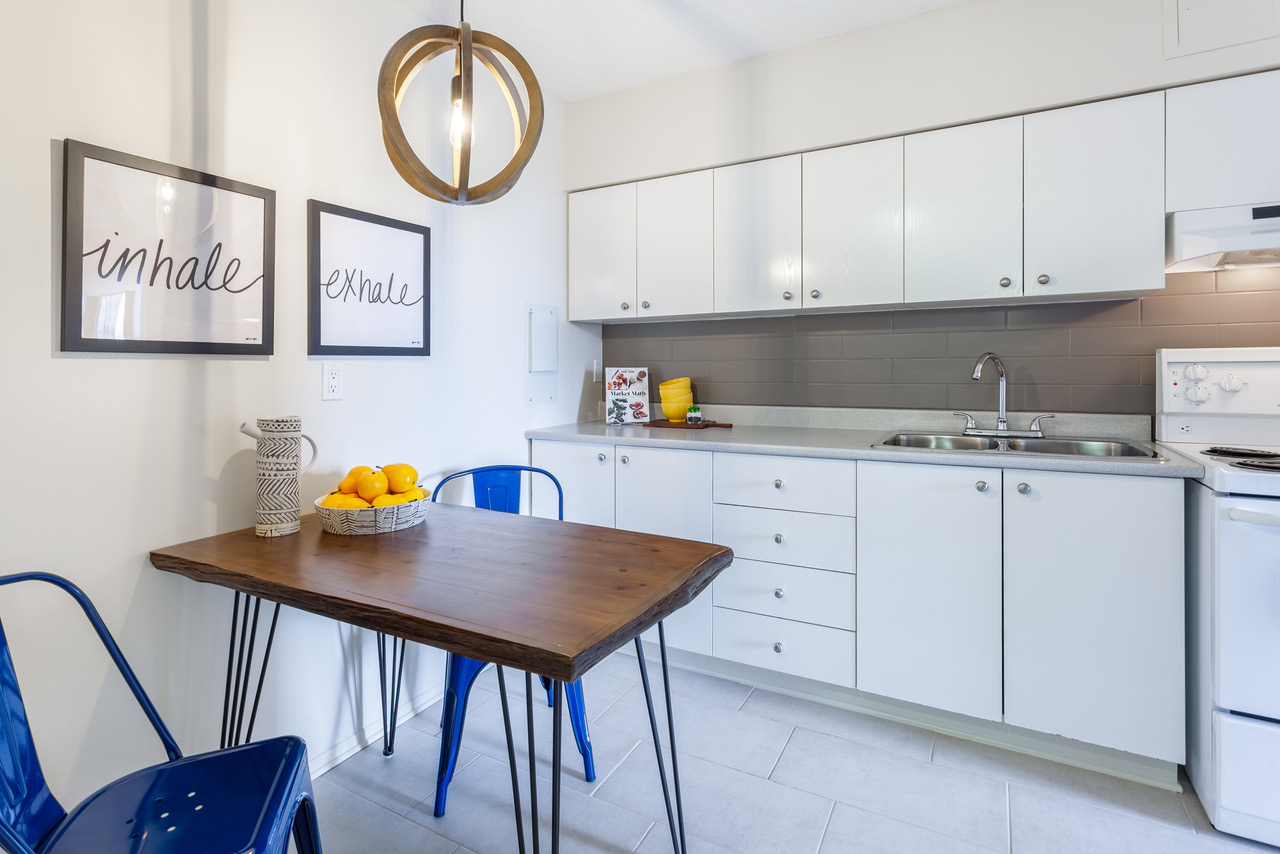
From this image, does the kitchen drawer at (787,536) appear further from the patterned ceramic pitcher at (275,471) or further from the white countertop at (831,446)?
the patterned ceramic pitcher at (275,471)

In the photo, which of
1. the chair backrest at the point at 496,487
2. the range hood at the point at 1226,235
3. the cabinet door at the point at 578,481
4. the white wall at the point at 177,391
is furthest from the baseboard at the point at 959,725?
the range hood at the point at 1226,235

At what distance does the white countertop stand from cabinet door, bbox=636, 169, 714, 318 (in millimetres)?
586

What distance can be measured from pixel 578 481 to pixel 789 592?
101 cm

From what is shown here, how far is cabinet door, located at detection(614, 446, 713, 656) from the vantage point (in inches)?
102

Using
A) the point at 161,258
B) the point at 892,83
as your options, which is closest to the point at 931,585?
the point at 892,83

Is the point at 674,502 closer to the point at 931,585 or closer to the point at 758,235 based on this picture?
the point at 931,585

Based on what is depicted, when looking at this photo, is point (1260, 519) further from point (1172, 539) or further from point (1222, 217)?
point (1222, 217)

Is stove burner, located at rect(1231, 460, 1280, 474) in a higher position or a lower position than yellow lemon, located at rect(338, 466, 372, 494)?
higher

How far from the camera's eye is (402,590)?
1311 millimetres

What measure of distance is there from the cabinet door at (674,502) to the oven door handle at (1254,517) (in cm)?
153

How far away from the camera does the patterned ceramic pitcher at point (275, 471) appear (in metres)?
1.71

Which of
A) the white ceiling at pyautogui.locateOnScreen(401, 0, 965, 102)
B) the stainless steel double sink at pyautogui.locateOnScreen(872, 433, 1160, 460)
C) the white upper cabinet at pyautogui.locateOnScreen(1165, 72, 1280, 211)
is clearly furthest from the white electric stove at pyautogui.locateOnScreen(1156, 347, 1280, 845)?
the white ceiling at pyautogui.locateOnScreen(401, 0, 965, 102)

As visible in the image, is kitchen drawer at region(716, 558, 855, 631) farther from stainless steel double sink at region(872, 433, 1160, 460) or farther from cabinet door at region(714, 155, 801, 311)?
cabinet door at region(714, 155, 801, 311)

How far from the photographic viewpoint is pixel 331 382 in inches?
81.9
